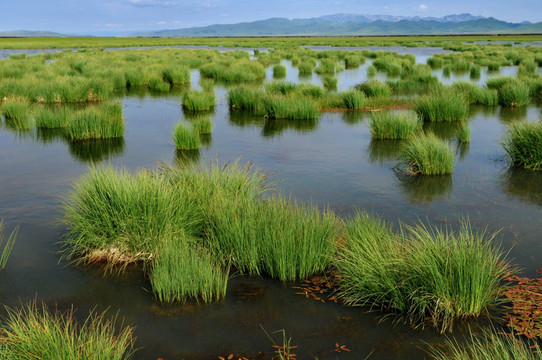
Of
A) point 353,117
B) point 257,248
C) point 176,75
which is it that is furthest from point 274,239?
point 176,75

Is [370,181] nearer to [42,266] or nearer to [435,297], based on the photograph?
[435,297]

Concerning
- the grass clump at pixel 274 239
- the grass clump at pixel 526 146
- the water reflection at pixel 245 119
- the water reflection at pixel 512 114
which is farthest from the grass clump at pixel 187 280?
the water reflection at pixel 512 114

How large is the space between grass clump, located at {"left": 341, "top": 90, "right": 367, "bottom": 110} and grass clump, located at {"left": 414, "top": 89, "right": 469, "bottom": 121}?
2903 mm

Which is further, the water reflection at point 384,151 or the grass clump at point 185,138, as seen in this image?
the grass clump at point 185,138

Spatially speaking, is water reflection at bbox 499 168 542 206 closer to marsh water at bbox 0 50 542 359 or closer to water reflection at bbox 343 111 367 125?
marsh water at bbox 0 50 542 359

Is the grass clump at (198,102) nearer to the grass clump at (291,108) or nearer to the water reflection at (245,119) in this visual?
the water reflection at (245,119)

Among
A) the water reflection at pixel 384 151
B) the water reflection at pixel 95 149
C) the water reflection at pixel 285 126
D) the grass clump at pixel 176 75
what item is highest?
the grass clump at pixel 176 75

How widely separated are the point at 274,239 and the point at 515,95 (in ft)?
55.2

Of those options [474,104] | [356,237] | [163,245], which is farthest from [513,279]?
[474,104]

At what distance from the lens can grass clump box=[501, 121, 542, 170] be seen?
10.8 meters

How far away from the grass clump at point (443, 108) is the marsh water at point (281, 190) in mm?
682

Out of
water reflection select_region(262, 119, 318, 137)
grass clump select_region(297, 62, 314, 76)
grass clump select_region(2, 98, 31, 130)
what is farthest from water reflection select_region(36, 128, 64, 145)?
grass clump select_region(297, 62, 314, 76)

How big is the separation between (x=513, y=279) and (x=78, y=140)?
11.9m

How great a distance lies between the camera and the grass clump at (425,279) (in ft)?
16.6
